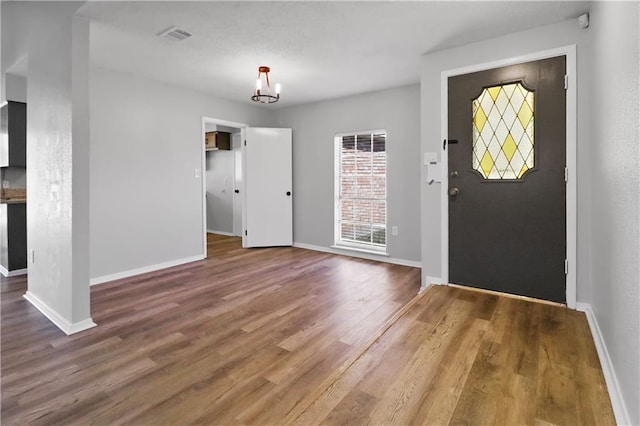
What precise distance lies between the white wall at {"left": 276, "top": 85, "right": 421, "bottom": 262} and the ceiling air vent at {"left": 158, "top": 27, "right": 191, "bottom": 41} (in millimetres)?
2648

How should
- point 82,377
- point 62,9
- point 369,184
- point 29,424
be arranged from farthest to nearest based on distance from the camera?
point 369,184 < point 62,9 < point 82,377 < point 29,424

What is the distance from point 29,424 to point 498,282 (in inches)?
130

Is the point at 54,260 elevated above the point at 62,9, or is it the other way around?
the point at 62,9

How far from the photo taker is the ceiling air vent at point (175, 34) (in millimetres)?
2777

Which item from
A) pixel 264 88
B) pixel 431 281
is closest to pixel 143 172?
pixel 264 88

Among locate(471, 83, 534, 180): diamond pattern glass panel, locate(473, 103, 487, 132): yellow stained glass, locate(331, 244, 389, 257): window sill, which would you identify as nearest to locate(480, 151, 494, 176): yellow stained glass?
locate(471, 83, 534, 180): diamond pattern glass panel

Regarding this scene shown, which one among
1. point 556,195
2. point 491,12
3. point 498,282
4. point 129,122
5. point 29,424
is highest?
point 491,12

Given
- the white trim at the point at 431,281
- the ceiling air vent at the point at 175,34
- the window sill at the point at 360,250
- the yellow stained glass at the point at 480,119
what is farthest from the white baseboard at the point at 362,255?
the ceiling air vent at the point at 175,34

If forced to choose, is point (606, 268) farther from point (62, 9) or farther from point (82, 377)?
point (62, 9)

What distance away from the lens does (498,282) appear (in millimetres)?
2914

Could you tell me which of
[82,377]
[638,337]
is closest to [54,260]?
[82,377]

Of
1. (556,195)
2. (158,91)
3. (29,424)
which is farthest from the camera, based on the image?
(158,91)

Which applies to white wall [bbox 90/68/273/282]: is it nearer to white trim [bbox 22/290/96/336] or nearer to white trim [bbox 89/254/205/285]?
white trim [bbox 89/254/205/285]

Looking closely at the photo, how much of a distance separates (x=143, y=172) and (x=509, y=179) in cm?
410
